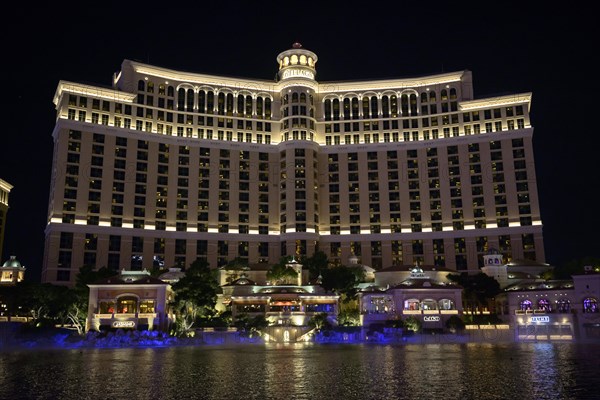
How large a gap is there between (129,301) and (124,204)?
4385cm

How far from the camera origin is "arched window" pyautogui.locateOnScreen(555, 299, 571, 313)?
90.1 m

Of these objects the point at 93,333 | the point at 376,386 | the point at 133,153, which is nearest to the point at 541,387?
the point at 376,386

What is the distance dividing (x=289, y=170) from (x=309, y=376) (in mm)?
100532

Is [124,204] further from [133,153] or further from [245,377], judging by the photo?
[245,377]

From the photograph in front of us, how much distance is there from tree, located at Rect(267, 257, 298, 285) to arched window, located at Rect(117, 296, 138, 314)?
30475 mm

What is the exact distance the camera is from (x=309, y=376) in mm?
43719

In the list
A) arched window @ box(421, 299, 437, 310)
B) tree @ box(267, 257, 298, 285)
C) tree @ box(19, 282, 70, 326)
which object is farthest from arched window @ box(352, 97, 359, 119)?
tree @ box(19, 282, 70, 326)

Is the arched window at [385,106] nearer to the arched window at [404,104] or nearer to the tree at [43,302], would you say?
the arched window at [404,104]

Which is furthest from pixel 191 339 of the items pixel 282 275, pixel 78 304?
pixel 282 275

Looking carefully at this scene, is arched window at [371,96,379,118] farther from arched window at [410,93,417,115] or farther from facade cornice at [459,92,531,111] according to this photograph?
facade cornice at [459,92,531,111]

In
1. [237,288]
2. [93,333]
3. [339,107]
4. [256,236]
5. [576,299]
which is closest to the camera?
[93,333]

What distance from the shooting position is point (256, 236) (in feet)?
463

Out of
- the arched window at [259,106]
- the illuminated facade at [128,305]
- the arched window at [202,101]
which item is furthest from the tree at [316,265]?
the arched window at [202,101]

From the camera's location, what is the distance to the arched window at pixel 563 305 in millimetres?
90094
